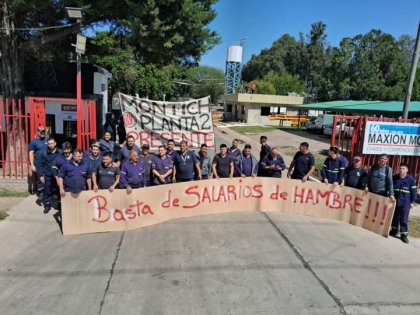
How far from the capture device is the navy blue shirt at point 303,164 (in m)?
8.64

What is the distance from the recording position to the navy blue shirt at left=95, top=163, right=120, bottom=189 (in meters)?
7.25

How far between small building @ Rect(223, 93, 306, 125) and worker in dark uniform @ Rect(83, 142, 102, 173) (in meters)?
37.4

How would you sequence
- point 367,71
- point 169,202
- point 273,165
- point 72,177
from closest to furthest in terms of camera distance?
point 72,177 < point 169,202 < point 273,165 < point 367,71

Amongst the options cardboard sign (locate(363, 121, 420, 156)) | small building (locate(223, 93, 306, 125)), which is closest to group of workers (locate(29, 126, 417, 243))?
cardboard sign (locate(363, 121, 420, 156))

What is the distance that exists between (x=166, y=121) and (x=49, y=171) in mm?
3295

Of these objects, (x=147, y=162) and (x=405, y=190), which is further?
(x=147, y=162)

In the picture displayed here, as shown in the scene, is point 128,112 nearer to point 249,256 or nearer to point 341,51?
point 249,256

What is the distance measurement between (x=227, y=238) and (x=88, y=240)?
2.53 metres

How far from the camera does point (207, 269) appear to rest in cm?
568

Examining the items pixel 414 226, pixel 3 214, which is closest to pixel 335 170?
pixel 414 226

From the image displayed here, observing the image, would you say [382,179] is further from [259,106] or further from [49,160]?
[259,106]

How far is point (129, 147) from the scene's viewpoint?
8508mm

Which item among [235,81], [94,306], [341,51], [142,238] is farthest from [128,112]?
[235,81]

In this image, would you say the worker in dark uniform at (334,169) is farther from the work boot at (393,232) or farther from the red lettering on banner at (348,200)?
the work boot at (393,232)
